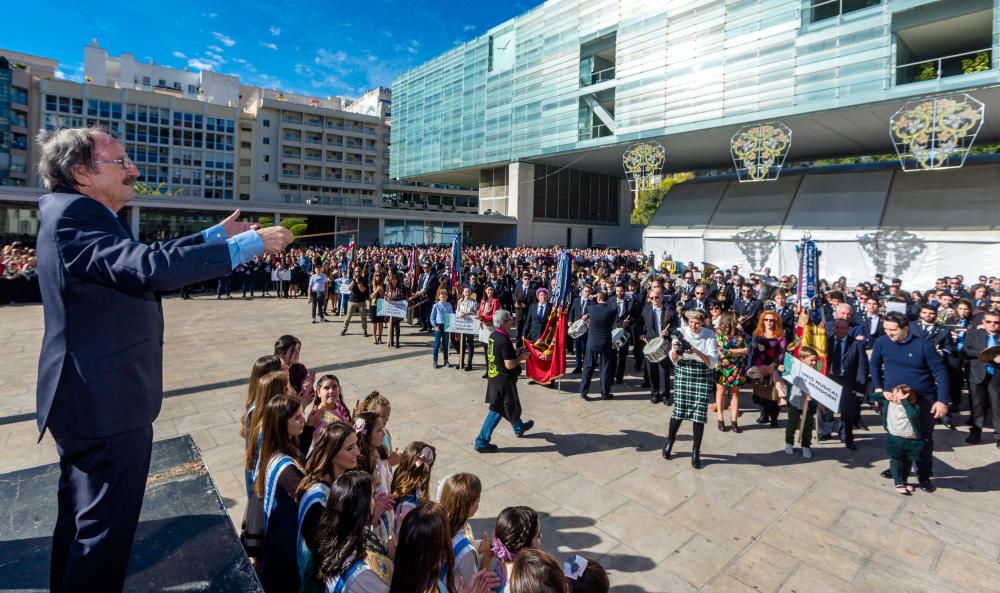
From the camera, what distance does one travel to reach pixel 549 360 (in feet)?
27.2

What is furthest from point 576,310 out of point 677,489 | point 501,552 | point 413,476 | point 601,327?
point 501,552

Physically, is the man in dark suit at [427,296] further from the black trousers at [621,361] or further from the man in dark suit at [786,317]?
the man in dark suit at [786,317]

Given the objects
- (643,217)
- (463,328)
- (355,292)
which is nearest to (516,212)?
(643,217)

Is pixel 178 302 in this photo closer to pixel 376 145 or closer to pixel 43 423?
pixel 43 423

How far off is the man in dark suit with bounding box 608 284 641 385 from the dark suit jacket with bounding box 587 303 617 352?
1154 mm

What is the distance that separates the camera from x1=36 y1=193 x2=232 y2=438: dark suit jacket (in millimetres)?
1708

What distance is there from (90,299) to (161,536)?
147 centimetres

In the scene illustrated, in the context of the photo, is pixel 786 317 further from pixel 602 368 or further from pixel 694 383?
pixel 694 383

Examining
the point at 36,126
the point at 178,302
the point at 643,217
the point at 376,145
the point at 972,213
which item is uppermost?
the point at 376,145

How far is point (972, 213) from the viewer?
24422 millimetres

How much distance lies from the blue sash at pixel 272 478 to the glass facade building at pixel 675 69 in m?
28.8

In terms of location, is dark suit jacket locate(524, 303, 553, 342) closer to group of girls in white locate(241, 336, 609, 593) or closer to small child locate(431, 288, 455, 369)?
small child locate(431, 288, 455, 369)

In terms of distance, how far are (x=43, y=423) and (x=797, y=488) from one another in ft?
20.8

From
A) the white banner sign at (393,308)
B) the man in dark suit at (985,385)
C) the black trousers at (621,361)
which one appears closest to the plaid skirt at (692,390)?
the black trousers at (621,361)
